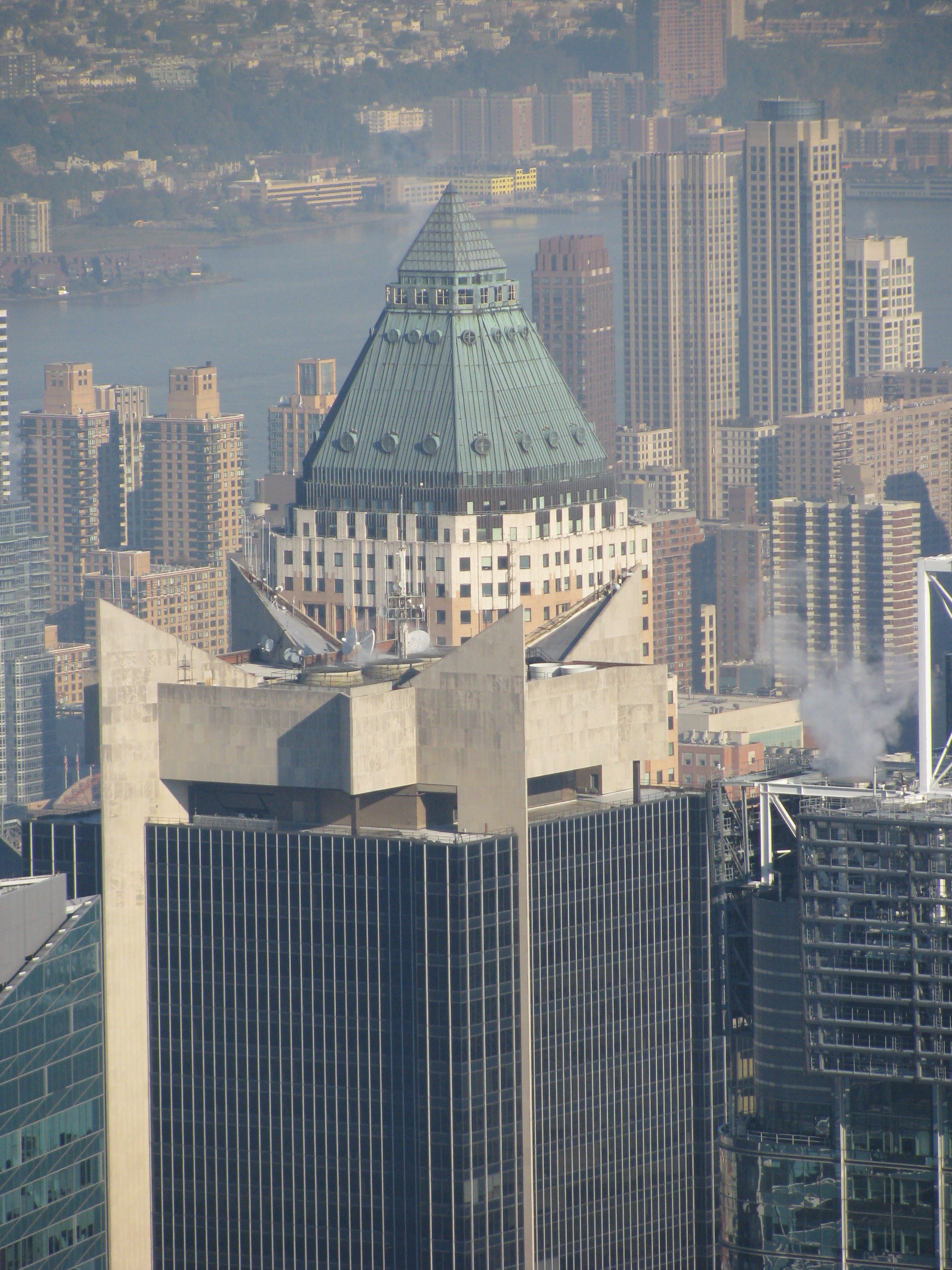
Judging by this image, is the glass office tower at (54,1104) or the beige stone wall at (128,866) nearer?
the glass office tower at (54,1104)

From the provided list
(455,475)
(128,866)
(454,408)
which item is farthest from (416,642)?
(455,475)

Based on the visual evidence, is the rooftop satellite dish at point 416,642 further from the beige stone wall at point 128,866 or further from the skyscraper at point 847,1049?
the skyscraper at point 847,1049

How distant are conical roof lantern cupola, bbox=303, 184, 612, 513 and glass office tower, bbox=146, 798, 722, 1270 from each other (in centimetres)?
3727

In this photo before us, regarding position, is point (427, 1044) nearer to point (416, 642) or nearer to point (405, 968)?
point (405, 968)

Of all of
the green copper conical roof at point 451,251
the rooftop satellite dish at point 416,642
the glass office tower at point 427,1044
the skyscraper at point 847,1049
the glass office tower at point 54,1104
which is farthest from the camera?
the green copper conical roof at point 451,251

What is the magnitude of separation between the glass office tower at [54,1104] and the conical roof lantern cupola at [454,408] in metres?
51.0

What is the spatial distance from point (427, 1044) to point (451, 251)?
53.3m

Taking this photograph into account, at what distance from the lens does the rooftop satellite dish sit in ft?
340

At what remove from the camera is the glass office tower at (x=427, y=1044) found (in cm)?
9250

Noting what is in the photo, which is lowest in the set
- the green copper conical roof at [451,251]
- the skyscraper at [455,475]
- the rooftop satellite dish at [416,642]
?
the rooftop satellite dish at [416,642]

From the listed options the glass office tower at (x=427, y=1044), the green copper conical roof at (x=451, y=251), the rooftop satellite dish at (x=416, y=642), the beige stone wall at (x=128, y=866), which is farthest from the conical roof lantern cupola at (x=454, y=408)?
the beige stone wall at (x=128, y=866)

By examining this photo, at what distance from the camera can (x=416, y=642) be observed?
342 feet

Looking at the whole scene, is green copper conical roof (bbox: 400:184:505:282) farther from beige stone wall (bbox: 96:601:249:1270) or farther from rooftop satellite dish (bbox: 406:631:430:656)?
beige stone wall (bbox: 96:601:249:1270)

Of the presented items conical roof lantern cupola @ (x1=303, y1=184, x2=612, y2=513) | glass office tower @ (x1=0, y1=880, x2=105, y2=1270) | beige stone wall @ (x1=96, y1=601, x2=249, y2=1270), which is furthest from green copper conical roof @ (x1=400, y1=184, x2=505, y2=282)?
glass office tower @ (x1=0, y1=880, x2=105, y2=1270)
